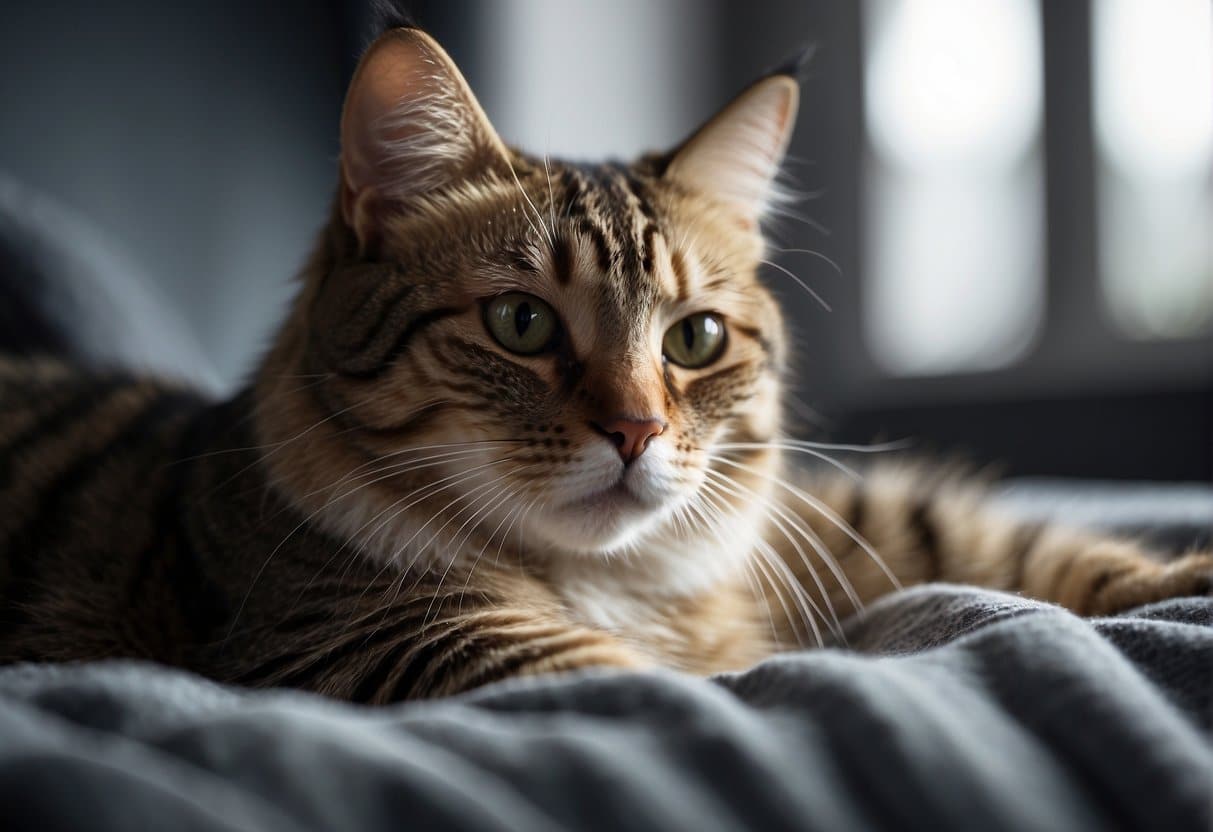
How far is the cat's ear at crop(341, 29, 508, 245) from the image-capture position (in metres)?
1.03

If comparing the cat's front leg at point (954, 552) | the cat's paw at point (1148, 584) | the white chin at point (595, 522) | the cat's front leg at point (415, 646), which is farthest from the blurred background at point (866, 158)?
the cat's front leg at point (415, 646)

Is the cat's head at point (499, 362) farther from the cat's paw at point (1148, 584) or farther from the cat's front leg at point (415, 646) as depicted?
the cat's paw at point (1148, 584)

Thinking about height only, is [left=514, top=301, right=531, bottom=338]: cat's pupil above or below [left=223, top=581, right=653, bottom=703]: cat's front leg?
above

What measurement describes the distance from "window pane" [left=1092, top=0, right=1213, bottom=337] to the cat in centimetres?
254

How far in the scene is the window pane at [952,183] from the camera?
11.9 feet

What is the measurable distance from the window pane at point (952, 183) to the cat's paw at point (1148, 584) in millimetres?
2704

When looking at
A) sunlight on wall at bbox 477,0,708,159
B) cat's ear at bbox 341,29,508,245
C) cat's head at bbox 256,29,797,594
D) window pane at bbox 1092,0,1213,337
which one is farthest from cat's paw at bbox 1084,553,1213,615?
window pane at bbox 1092,0,1213,337

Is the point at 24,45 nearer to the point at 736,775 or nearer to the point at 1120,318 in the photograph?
the point at 736,775

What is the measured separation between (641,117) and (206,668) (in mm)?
3051

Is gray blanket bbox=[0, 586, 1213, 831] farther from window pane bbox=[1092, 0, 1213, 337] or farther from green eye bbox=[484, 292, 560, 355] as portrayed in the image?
window pane bbox=[1092, 0, 1213, 337]

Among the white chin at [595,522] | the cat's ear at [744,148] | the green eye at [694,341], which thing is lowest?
the white chin at [595,522]

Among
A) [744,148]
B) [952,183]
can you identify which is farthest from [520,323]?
[952,183]

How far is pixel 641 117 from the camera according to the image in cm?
362

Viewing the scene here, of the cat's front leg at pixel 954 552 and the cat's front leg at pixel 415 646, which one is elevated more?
the cat's front leg at pixel 415 646
